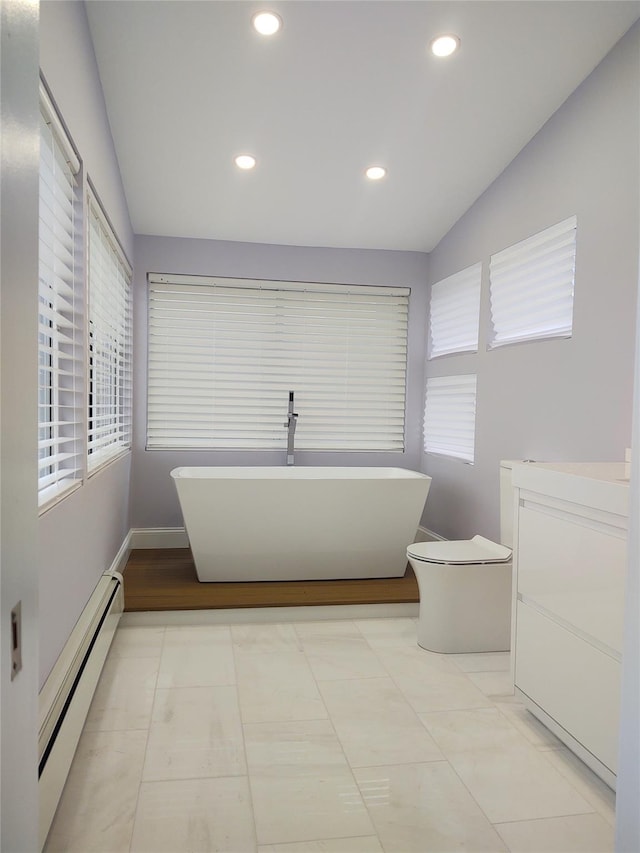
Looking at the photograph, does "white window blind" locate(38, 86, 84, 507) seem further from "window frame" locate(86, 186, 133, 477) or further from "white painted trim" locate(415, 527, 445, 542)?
"white painted trim" locate(415, 527, 445, 542)

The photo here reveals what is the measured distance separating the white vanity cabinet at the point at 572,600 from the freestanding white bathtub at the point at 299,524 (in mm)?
1507

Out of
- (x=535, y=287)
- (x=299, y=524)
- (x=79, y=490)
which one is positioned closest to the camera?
(x=79, y=490)

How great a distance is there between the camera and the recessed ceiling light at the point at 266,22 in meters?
2.74

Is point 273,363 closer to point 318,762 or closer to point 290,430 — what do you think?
point 290,430

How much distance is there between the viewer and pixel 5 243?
24.3 inches

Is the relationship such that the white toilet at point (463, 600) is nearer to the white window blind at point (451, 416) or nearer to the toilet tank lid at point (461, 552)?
the toilet tank lid at point (461, 552)

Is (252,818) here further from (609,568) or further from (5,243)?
(5,243)

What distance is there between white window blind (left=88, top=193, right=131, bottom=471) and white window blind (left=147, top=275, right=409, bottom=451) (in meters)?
0.37

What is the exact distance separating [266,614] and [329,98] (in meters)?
2.92

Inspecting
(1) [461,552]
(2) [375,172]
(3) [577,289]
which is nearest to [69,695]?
(1) [461,552]

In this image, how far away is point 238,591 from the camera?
3832mm

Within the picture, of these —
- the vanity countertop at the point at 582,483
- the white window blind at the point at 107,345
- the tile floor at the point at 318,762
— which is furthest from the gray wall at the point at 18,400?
the white window blind at the point at 107,345

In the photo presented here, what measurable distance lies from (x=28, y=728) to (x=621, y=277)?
2876 millimetres

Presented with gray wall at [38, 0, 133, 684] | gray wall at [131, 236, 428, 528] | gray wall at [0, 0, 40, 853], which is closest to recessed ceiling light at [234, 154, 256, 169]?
gray wall at [38, 0, 133, 684]
